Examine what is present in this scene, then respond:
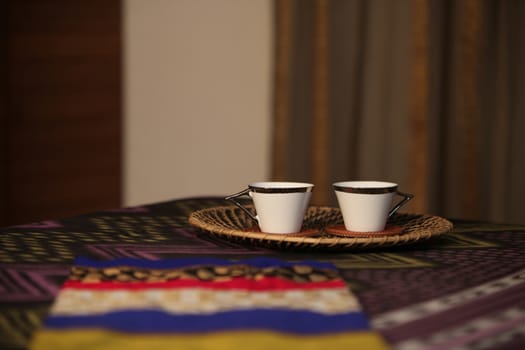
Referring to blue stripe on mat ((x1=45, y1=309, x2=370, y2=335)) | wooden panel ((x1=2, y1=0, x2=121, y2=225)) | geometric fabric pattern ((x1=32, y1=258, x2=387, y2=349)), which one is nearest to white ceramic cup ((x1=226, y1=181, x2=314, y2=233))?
geometric fabric pattern ((x1=32, y1=258, x2=387, y2=349))

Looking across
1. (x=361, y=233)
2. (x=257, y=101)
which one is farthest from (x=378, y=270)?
(x=257, y=101)

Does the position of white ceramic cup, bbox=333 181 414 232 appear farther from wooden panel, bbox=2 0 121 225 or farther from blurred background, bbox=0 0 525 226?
wooden panel, bbox=2 0 121 225

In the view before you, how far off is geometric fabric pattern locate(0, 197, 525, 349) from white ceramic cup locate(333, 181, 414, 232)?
0.06 metres

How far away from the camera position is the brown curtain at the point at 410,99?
2.64m

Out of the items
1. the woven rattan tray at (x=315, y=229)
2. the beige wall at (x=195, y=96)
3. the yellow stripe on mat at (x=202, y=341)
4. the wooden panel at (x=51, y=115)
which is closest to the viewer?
the yellow stripe on mat at (x=202, y=341)

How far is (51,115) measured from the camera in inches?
150

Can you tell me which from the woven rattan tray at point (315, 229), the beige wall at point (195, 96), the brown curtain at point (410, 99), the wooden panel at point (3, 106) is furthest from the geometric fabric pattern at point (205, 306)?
the wooden panel at point (3, 106)

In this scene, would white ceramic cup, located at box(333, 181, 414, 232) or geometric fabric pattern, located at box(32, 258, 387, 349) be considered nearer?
geometric fabric pattern, located at box(32, 258, 387, 349)

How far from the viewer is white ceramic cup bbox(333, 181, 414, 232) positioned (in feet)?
3.26

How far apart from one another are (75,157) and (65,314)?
3.29m

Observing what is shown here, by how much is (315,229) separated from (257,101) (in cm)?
217

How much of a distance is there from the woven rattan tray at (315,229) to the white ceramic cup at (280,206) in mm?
23

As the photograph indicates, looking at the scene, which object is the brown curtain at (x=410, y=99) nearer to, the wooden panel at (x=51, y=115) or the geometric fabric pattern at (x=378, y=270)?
the wooden panel at (x=51, y=115)

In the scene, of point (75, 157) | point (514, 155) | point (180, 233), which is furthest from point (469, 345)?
point (75, 157)
